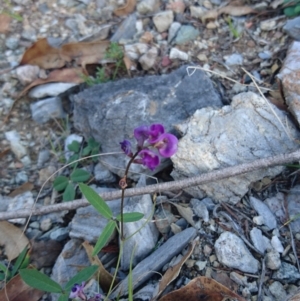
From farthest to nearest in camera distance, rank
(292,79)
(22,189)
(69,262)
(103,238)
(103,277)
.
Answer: (22,189) → (292,79) → (69,262) → (103,277) → (103,238)

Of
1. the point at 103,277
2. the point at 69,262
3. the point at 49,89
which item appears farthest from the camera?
the point at 49,89

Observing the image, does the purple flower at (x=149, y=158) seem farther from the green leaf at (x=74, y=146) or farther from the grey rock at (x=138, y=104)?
the green leaf at (x=74, y=146)

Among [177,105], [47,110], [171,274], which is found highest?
[177,105]

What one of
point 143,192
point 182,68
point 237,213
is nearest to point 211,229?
point 237,213

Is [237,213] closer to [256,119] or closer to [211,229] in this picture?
[211,229]

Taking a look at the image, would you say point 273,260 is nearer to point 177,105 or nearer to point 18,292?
point 177,105

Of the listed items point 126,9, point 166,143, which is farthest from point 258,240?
point 126,9
